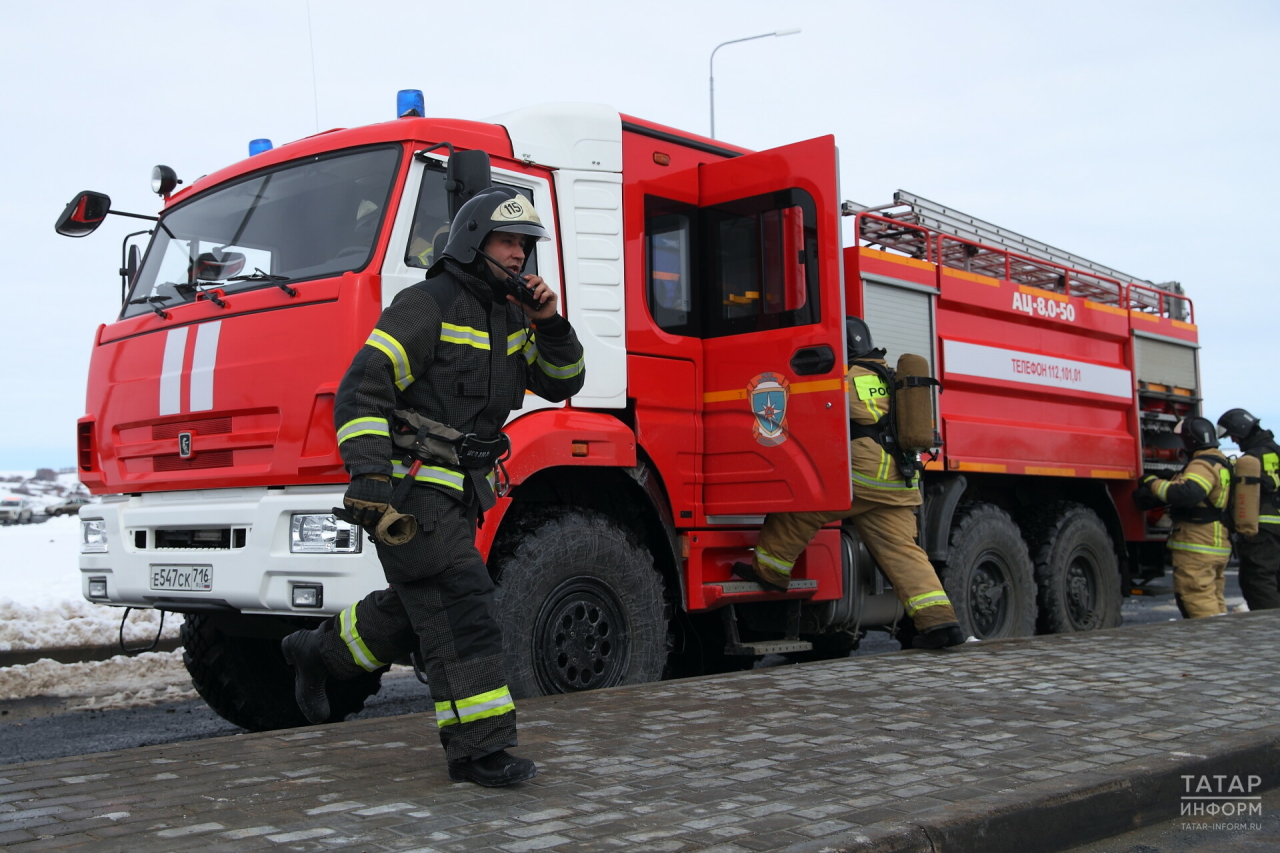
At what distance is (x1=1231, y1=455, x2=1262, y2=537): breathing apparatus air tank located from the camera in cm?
980

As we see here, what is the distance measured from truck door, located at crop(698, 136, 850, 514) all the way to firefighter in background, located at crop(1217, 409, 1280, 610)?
5.78 m

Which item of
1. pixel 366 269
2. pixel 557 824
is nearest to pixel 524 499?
pixel 366 269

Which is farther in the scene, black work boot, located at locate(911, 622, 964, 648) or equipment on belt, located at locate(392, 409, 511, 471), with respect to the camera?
black work boot, located at locate(911, 622, 964, 648)

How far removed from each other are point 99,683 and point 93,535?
8.55 feet

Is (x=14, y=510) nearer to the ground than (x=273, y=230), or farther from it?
nearer to the ground

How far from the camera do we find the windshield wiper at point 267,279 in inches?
194

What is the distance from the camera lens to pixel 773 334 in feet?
20.0

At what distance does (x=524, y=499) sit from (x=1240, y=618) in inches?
231

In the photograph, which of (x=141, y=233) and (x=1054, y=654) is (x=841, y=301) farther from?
(x=141, y=233)

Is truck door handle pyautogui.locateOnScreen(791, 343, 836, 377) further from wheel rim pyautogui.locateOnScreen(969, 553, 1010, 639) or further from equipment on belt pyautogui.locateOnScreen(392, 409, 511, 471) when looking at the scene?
wheel rim pyautogui.locateOnScreen(969, 553, 1010, 639)

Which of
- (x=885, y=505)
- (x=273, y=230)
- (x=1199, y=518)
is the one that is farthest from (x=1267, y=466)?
(x=273, y=230)

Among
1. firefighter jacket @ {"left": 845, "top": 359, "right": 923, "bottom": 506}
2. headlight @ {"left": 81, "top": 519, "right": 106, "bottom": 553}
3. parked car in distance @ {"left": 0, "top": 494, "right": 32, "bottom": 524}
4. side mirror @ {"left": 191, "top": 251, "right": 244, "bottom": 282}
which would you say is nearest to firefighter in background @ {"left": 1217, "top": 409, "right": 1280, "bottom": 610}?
firefighter jacket @ {"left": 845, "top": 359, "right": 923, "bottom": 506}

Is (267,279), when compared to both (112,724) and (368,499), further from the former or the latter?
(112,724)

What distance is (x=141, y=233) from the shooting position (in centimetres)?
611
